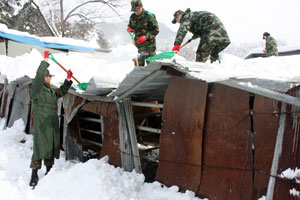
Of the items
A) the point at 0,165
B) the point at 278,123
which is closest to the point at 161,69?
the point at 278,123

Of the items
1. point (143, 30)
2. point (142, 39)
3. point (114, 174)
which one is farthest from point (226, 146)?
point (143, 30)

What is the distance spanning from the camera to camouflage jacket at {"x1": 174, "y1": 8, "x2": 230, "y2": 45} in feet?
15.9

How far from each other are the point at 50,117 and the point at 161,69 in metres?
2.55

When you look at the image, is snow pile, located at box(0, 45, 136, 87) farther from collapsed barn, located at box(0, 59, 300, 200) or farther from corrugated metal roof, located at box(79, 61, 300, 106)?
collapsed barn, located at box(0, 59, 300, 200)

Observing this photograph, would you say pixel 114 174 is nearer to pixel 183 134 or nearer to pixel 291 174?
pixel 183 134

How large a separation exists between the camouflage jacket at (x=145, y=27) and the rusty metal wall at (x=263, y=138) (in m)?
3.65

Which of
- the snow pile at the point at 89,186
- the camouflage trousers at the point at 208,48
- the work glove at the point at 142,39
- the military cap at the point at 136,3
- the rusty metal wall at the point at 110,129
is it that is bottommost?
the snow pile at the point at 89,186

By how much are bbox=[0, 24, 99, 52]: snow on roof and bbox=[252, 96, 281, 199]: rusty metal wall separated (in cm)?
1318

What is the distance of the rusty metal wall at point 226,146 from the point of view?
2.93 metres

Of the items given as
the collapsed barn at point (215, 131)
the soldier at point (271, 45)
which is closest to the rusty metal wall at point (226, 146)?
the collapsed barn at point (215, 131)

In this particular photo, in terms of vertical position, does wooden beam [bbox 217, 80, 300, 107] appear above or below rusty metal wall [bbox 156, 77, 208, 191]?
above

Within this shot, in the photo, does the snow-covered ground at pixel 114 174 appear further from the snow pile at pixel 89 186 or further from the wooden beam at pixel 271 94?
the wooden beam at pixel 271 94

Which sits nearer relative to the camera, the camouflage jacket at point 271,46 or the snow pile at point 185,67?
the snow pile at point 185,67

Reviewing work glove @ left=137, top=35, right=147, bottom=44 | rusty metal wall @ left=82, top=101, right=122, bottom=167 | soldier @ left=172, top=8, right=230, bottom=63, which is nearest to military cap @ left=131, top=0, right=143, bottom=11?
work glove @ left=137, top=35, right=147, bottom=44
